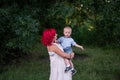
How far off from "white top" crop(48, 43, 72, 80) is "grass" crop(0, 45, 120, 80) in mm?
3216

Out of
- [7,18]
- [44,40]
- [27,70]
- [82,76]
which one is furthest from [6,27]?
[44,40]

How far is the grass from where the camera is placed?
952cm

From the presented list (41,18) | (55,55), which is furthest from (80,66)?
(55,55)

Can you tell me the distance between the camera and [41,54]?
1238 centimetres

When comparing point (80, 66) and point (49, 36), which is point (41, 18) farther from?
point (49, 36)

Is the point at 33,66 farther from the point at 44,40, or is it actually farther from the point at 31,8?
the point at 44,40

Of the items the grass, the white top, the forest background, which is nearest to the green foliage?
the forest background

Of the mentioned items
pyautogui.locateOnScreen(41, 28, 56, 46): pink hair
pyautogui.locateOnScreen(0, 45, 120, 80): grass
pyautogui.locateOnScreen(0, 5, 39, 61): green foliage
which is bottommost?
pyautogui.locateOnScreen(0, 45, 120, 80): grass

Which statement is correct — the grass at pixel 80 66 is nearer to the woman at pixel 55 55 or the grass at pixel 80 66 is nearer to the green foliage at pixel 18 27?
the green foliage at pixel 18 27

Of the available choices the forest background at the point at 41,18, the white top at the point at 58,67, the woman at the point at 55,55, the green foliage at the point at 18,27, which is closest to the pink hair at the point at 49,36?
the woman at the point at 55,55

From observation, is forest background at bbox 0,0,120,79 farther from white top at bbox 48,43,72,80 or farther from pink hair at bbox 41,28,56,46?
white top at bbox 48,43,72,80

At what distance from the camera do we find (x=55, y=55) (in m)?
5.95

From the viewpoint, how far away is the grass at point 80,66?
9.52 m

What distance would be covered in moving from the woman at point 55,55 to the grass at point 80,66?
10.6 feet
